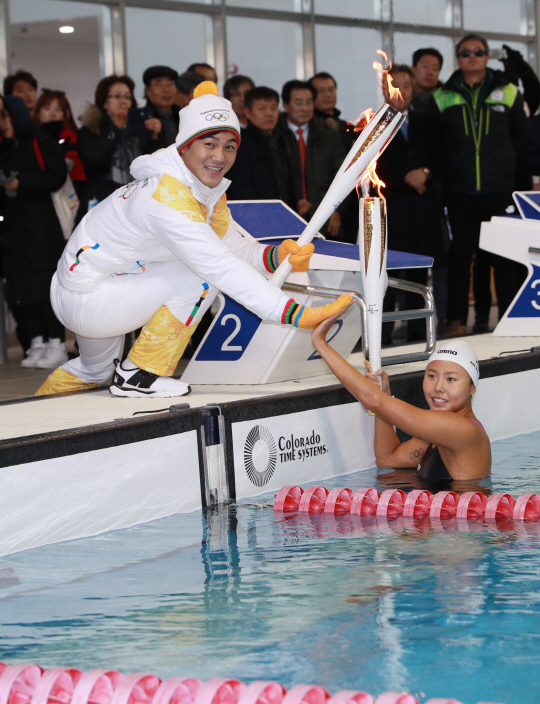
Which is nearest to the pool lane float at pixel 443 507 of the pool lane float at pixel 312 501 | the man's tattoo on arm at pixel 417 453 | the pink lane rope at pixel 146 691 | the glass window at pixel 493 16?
the pool lane float at pixel 312 501

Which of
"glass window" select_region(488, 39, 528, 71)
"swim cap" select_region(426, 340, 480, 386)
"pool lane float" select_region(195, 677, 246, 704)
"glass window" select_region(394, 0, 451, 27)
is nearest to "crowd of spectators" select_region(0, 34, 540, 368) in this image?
"swim cap" select_region(426, 340, 480, 386)

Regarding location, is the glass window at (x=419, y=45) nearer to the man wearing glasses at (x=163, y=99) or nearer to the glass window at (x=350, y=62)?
the glass window at (x=350, y=62)

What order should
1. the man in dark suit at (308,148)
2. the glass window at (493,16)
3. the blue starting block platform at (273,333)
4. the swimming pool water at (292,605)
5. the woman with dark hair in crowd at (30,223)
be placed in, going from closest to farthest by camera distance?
the swimming pool water at (292,605) → the blue starting block platform at (273,333) → the woman with dark hair in crowd at (30,223) → the man in dark suit at (308,148) → the glass window at (493,16)

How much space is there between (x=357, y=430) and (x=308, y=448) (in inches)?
13.0

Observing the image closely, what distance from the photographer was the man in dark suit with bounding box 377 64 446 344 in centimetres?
693

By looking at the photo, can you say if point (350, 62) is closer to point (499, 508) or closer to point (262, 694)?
point (499, 508)

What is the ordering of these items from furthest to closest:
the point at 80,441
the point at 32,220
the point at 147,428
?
the point at 32,220
the point at 147,428
the point at 80,441

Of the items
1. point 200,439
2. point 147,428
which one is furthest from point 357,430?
point 147,428

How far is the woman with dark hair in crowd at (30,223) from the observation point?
620 centimetres

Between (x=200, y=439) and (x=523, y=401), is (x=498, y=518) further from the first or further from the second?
(x=523, y=401)

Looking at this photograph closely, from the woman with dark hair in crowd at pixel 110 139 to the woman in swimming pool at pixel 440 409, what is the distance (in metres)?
2.74

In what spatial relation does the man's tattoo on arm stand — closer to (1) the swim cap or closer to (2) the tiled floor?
(1) the swim cap

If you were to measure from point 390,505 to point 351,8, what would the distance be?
854cm

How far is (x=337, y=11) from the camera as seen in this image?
10.8 metres
